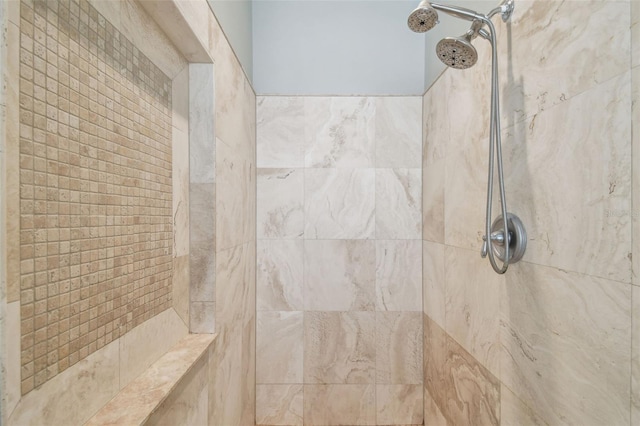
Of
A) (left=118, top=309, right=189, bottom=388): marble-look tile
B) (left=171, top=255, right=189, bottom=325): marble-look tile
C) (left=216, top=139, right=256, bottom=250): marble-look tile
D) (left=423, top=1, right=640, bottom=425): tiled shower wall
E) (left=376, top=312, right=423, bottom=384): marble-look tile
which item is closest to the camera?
(left=423, top=1, right=640, bottom=425): tiled shower wall

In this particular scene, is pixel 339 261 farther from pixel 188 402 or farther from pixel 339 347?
pixel 188 402

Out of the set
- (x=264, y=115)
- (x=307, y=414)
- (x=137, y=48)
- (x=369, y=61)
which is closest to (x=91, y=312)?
(x=137, y=48)

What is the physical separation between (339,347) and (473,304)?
0.86 m

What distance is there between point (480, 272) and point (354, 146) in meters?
0.96

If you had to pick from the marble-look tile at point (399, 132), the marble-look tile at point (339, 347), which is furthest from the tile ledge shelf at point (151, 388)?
the marble-look tile at point (399, 132)

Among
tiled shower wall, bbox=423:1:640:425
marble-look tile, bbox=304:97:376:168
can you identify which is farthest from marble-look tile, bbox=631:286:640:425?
marble-look tile, bbox=304:97:376:168

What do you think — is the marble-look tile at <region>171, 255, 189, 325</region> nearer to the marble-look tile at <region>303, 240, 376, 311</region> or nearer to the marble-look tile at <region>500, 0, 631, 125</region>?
the marble-look tile at <region>303, 240, 376, 311</region>

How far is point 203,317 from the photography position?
1.16 m

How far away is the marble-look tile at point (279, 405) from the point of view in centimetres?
186

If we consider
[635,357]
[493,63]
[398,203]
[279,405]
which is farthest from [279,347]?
[493,63]

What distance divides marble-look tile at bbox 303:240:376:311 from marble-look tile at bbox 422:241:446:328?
280 mm

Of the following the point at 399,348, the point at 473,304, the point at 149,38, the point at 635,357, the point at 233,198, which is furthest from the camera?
the point at 399,348

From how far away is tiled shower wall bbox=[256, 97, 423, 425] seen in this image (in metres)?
1.85

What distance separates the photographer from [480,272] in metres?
1.21
